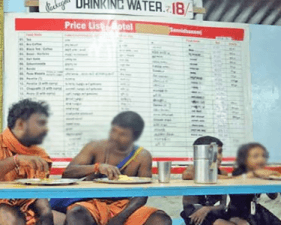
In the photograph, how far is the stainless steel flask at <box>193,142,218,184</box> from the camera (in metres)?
1.98

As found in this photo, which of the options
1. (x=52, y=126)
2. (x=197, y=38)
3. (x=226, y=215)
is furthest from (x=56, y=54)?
(x=226, y=215)

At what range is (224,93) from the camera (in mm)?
3416

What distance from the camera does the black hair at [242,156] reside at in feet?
10.8

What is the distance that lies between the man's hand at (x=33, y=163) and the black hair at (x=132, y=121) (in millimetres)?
678

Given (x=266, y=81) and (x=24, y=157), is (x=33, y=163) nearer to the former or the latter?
(x=24, y=157)

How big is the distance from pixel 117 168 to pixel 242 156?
105 cm

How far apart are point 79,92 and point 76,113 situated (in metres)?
0.16

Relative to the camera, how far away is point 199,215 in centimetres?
311

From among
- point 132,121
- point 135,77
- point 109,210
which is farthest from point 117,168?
point 135,77

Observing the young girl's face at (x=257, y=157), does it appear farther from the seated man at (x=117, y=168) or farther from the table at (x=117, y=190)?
the table at (x=117, y=190)

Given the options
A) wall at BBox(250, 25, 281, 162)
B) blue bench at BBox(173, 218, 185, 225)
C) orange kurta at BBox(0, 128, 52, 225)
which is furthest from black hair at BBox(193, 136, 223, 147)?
orange kurta at BBox(0, 128, 52, 225)

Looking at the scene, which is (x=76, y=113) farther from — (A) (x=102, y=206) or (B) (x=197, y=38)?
(B) (x=197, y=38)

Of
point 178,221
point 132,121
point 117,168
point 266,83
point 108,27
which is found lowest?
point 178,221

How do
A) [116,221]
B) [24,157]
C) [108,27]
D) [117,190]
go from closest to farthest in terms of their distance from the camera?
[117,190] → [24,157] → [116,221] → [108,27]
